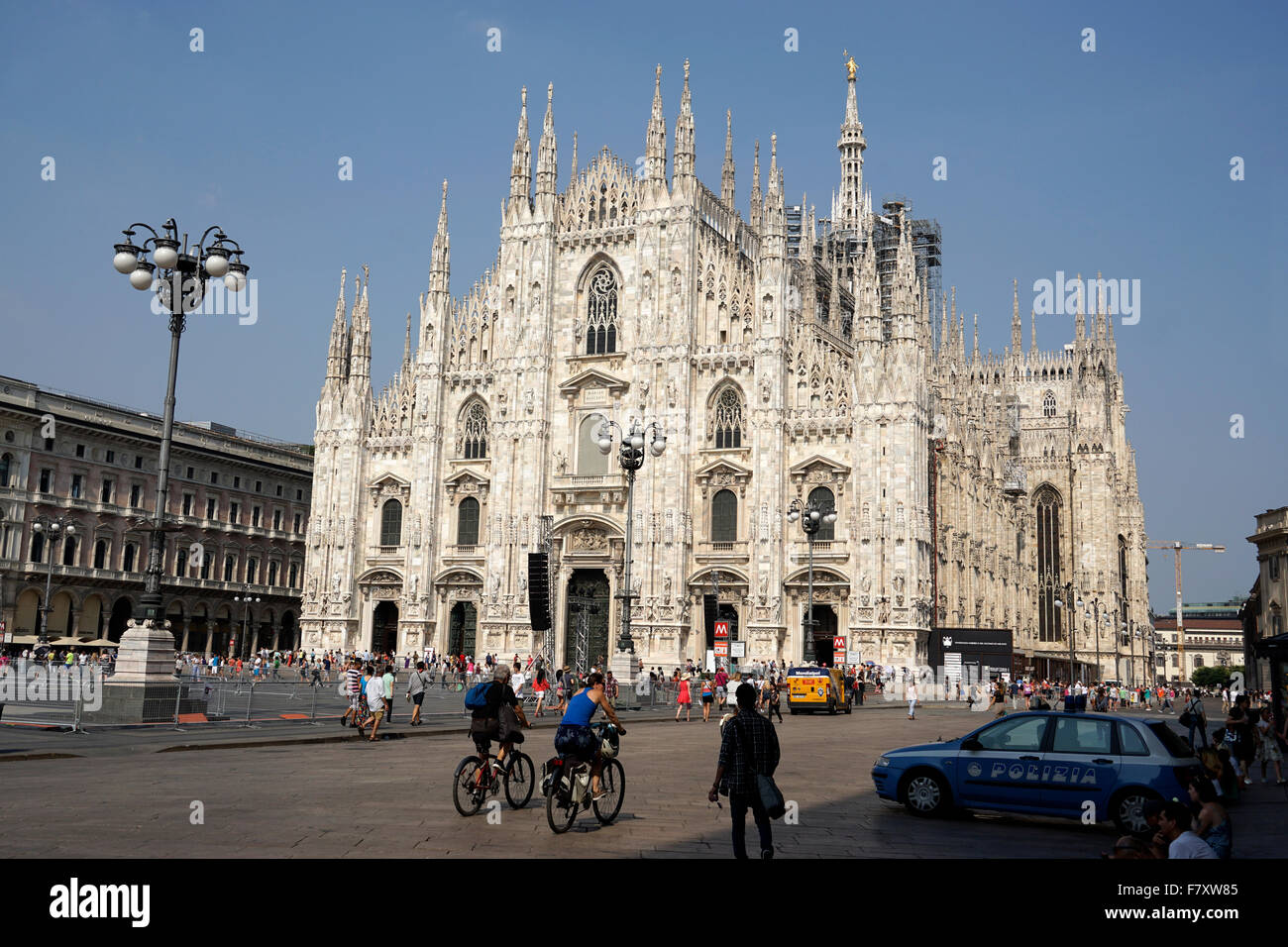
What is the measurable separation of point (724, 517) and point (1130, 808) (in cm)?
3858

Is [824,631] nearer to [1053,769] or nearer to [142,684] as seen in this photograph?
[142,684]

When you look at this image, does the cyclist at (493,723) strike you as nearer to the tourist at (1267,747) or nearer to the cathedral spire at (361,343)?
the tourist at (1267,747)

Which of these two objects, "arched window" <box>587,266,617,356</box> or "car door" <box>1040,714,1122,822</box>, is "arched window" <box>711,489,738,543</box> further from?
"car door" <box>1040,714,1122,822</box>

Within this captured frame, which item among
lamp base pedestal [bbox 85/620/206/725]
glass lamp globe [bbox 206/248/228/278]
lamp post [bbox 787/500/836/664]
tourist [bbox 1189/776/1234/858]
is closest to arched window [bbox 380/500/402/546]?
lamp post [bbox 787/500/836/664]

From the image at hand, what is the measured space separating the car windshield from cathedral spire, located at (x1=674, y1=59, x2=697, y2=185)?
137ft

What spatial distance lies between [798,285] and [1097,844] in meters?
49.5

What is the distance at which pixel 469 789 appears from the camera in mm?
11648

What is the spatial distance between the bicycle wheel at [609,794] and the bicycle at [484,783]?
3.41ft

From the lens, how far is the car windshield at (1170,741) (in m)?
12.1

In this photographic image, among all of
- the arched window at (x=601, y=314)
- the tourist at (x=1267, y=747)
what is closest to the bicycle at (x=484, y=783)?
the tourist at (x=1267, y=747)

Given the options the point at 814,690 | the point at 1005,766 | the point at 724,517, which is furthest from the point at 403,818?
A: the point at 724,517

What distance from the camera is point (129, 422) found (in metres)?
63.6
